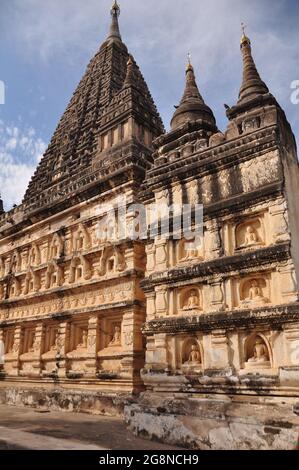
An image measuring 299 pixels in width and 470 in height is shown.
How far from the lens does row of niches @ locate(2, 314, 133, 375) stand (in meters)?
13.1

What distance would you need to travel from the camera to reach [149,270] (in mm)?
11156

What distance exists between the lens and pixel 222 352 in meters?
8.95

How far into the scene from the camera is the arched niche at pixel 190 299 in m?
9.91

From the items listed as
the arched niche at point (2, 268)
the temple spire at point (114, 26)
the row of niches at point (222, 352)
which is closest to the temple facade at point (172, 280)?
the row of niches at point (222, 352)

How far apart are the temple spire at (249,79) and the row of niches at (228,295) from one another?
579cm

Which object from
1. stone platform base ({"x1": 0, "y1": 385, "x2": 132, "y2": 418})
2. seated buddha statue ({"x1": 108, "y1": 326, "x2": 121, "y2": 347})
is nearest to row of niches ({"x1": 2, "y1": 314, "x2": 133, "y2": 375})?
seated buddha statue ({"x1": 108, "y1": 326, "x2": 121, "y2": 347})

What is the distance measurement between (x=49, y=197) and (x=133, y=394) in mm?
9931

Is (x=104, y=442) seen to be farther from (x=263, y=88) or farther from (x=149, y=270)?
(x=263, y=88)

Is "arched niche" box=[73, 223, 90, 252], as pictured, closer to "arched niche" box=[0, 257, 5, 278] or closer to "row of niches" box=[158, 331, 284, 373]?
"arched niche" box=[0, 257, 5, 278]

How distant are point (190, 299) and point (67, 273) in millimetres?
7299

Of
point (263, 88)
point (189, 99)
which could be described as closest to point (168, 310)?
point (263, 88)

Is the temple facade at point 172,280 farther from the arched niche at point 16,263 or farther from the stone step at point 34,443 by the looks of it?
the stone step at point 34,443

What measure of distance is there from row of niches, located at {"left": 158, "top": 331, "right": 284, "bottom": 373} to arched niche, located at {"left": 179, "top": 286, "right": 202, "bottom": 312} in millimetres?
735

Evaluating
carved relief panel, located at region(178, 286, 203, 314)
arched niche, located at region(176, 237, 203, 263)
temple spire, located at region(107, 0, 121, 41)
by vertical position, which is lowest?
Answer: carved relief panel, located at region(178, 286, 203, 314)
